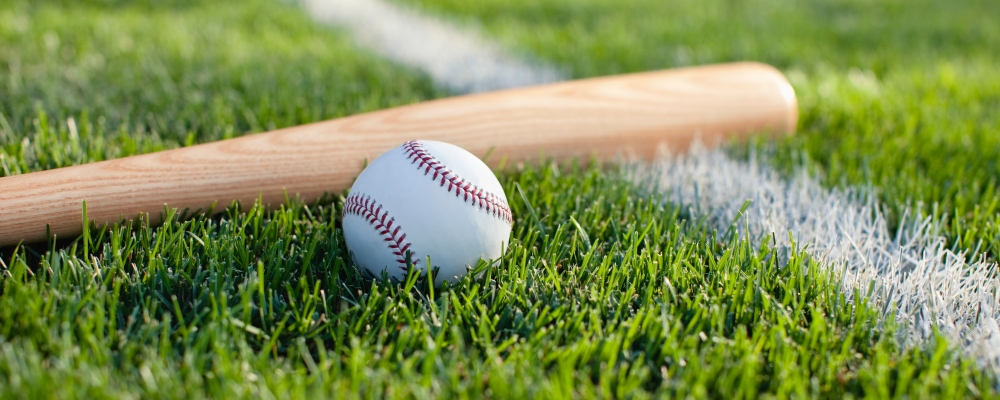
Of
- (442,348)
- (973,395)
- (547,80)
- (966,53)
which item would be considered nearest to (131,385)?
(442,348)

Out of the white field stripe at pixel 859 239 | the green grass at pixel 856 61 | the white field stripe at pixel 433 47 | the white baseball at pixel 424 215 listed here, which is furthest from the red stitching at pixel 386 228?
the white field stripe at pixel 433 47

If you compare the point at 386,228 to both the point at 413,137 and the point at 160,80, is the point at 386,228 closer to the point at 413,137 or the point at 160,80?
the point at 413,137

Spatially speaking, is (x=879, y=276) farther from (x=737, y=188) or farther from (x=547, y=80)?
(x=547, y=80)

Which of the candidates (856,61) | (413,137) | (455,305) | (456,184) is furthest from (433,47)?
(455,305)

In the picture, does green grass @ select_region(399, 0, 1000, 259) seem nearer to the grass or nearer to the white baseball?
the grass

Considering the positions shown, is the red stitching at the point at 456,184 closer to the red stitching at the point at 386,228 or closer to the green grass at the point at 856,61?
the red stitching at the point at 386,228
